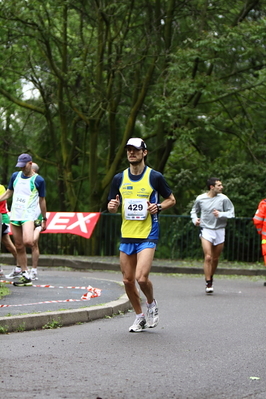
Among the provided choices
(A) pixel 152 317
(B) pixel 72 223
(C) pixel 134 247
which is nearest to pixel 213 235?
(A) pixel 152 317

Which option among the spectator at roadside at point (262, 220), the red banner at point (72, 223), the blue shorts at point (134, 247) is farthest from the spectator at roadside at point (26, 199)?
the red banner at point (72, 223)

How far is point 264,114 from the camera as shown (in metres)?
26.1

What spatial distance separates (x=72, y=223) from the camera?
21641 millimetres

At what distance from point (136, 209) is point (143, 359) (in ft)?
6.29

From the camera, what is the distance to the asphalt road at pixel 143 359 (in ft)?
17.3

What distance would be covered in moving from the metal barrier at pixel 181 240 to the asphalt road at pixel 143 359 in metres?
11.5

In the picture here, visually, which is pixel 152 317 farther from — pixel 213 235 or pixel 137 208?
pixel 213 235

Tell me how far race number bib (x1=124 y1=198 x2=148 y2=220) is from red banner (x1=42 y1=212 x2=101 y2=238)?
529 inches

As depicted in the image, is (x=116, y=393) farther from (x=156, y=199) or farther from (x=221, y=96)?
(x=221, y=96)

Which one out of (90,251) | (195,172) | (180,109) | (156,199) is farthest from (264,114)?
(156,199)

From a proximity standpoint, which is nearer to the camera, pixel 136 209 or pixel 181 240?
pixel 136 209

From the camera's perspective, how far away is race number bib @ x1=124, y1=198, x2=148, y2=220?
7.95 m

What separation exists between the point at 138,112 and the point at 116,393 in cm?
2052

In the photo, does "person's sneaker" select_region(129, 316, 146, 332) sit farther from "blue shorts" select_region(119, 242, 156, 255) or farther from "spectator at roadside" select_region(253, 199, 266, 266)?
"spectator at roadside" select_region(253, 199, 266, 266)
